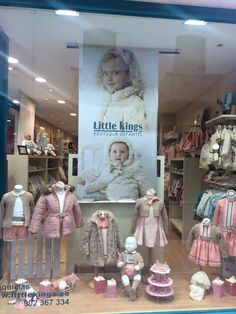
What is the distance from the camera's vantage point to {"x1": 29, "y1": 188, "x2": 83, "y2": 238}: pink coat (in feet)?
7.80

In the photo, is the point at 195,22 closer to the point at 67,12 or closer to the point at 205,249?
Answer: the point at 67,12

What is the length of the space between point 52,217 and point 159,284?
0.97 meters

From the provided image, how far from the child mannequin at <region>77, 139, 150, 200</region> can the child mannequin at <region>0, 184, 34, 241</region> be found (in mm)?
630

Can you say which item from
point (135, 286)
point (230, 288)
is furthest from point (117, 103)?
point (230, 288)

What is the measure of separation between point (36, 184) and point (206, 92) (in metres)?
1.83

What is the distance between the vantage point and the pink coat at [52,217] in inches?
93.7

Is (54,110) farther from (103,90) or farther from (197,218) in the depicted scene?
(197,218)

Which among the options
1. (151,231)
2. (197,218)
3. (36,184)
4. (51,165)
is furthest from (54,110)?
(197,218)

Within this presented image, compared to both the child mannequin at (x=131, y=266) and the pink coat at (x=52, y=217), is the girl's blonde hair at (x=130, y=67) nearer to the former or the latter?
the pink coat at (x=52, y=217)

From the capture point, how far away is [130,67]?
9.12ft

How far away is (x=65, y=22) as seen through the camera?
2.43 meters

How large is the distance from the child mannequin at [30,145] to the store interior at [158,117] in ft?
0.10

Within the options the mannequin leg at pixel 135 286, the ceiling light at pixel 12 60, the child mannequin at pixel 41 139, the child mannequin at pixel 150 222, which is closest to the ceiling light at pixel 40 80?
the ceiling light at pixel 12 60

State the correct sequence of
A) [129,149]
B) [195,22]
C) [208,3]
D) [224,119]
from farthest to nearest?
[224,119] → [129,149] → [195,22] → [208,3]
